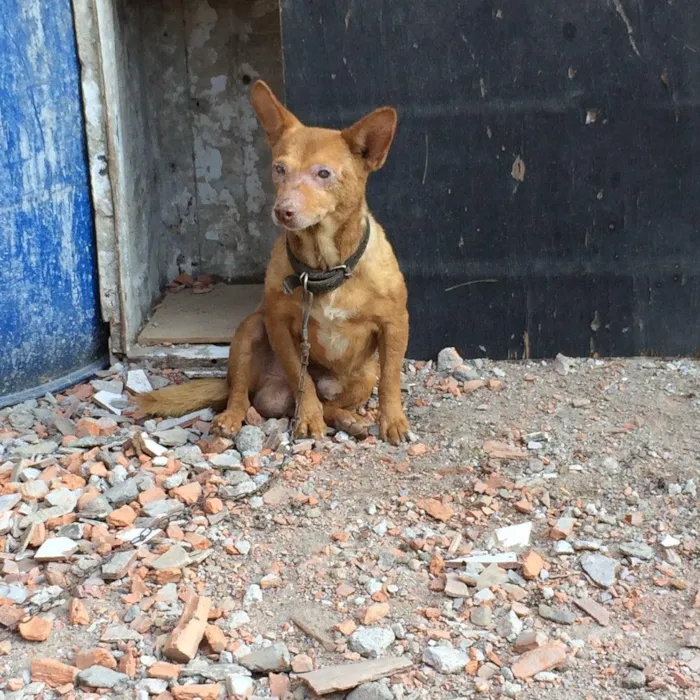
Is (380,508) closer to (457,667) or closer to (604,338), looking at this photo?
(457,667)

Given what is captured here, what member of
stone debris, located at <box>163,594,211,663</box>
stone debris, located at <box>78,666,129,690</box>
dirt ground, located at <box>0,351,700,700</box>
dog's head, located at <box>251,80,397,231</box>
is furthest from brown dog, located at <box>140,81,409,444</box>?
stone debris, located at <box>78,666,129,690</box>

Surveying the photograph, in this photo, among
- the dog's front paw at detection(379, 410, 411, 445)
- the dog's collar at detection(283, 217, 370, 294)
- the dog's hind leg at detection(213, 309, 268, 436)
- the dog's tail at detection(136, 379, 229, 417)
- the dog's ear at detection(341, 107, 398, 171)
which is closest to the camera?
the dog's ear at detection(341, 107, 398, 171)

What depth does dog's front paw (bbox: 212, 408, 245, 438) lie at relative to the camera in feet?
14.5

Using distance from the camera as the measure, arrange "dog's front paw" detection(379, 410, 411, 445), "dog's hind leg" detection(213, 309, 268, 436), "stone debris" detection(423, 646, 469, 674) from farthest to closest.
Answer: "dog's hind leg" detection(213, 309, 268, 436) → "dog's front paw" detection(379, 410, 411, 445) → "stone debris" detection(423, 646, 469, 674)

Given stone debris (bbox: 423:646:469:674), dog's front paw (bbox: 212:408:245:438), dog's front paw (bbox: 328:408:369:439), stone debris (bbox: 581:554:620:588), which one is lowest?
stone debris (bbox: 423:646:469:674)

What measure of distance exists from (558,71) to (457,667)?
10.5 ft

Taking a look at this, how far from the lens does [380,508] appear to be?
378cm

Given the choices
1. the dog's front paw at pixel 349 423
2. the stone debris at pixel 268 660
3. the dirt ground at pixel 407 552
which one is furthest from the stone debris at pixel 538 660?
the dog's front paw at pixel 349 423

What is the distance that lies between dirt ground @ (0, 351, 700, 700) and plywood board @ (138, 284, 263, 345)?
0.97m

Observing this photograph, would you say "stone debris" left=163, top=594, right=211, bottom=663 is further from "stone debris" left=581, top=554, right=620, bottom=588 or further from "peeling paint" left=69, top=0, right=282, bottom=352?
"peeling paint" left=69, top=0, right=282, bottom=352

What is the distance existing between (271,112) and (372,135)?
0.47 meters

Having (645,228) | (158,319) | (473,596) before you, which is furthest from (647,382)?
(158,319)

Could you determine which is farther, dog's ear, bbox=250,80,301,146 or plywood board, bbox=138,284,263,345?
plywood board, bbox=138,284,263,345

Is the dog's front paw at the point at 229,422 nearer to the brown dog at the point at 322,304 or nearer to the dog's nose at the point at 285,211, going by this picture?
the brown dog at the point at 322,304
